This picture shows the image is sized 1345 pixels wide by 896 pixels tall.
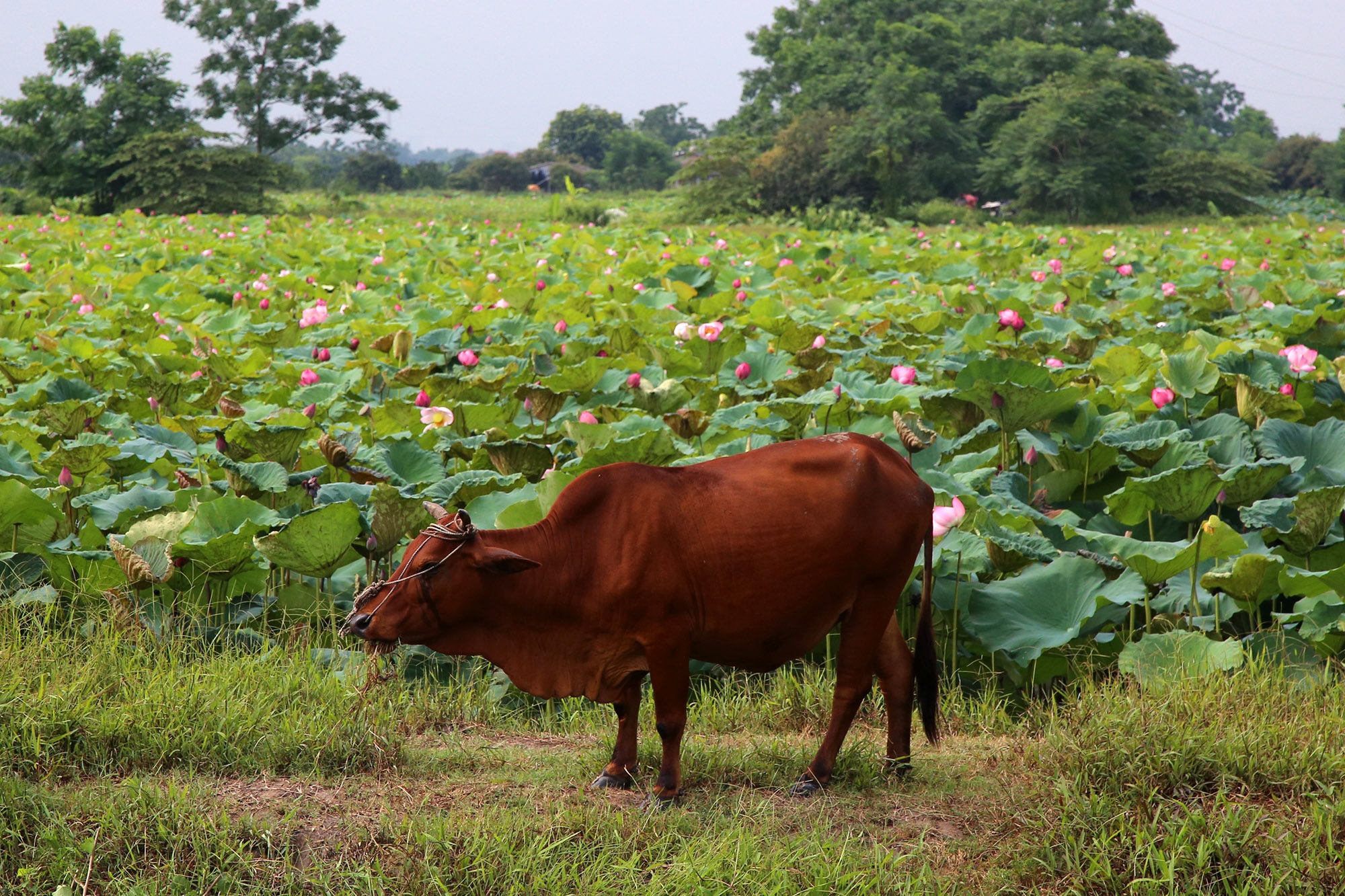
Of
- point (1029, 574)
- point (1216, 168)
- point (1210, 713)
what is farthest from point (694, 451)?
point (1216, 168)

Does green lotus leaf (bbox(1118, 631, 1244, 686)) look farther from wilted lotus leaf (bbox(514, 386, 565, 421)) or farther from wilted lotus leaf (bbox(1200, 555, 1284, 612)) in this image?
wilted lotus leaf (bbox(514, 386, 565, 421))

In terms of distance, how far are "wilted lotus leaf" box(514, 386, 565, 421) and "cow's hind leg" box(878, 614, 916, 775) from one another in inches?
98.0

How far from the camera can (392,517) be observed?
3346 mm

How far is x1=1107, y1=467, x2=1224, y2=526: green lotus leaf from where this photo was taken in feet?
11.2

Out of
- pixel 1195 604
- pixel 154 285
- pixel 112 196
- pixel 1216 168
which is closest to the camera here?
pixel 1195 604

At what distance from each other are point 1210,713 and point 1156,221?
2242 centimetres

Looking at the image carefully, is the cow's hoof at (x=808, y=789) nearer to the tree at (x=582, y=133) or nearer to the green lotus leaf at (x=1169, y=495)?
the green lotus leaf at (x=1169, y=495)

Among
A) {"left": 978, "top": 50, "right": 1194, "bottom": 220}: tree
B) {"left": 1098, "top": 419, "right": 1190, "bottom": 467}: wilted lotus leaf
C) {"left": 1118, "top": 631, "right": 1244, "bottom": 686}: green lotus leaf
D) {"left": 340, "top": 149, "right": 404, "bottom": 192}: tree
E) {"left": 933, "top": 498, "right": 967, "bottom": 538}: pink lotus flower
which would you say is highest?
{"left": 340, "top": 149, "right": 404, "bottom": 192}: tree

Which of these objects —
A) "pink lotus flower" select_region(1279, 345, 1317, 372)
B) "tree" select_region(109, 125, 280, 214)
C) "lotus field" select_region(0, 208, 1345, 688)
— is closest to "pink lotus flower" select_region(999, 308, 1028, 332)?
"lotus field" select_region(0, 208, 1345, 688)

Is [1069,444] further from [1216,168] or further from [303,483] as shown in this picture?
[1216,168]

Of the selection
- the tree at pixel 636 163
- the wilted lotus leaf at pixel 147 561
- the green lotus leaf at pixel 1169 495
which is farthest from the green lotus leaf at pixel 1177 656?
the tree at pixel 636 163

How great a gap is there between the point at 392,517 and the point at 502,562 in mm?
1257

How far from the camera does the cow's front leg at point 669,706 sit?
2240 mm

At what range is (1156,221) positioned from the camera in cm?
2264
